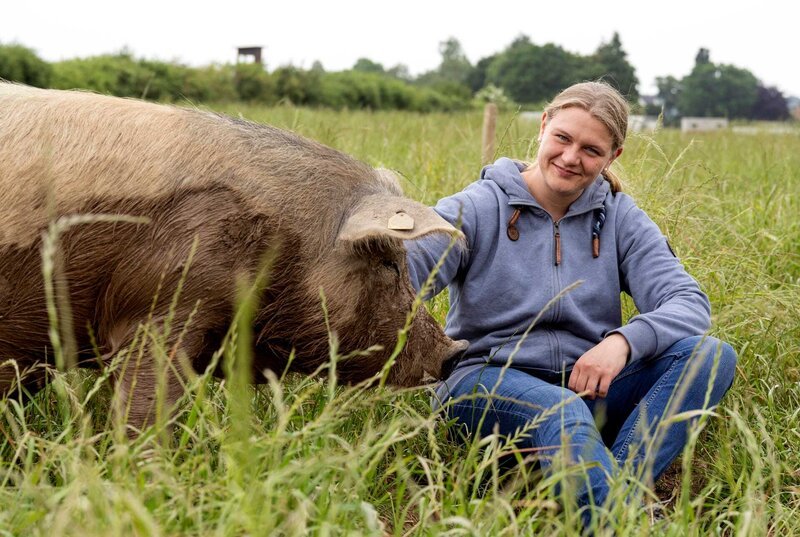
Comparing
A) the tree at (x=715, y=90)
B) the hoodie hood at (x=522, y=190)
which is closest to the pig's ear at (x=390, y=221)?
the hoodie hood at (x=522, y=190)

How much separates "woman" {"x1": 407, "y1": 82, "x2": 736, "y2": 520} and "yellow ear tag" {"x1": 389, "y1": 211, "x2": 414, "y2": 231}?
1.54 feet

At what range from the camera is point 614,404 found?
3.27 meters

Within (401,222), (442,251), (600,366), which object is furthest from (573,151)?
(401,222)

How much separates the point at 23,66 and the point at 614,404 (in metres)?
14.0

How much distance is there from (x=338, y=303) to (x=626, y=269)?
3.72 ft

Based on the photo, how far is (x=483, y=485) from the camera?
10.8 feet

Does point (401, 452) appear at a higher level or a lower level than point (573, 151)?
lower

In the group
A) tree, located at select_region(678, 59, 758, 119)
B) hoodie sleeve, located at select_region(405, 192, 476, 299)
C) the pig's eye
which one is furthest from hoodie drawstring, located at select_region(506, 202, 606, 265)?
tree, located at select_region(678, 59, 758, 119)

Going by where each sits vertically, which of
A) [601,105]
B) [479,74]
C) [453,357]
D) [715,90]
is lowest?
[453,357]

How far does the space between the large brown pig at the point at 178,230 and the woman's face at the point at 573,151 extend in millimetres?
668

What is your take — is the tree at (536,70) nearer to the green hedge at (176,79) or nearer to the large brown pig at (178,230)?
the green hedge at (176,79)

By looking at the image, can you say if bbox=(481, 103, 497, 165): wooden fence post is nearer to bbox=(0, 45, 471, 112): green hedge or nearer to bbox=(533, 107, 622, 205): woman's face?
bbox=(533, 107, 622, 205): woman's face

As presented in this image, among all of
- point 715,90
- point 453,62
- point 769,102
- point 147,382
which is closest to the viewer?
point 147,382

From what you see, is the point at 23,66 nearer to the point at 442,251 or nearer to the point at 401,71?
the point at 442,251
